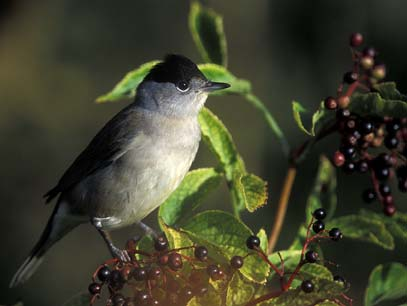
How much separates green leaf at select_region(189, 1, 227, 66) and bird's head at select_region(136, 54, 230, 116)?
0.88 meters

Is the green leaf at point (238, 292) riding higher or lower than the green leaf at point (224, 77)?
lower

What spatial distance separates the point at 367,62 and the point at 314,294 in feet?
3.71

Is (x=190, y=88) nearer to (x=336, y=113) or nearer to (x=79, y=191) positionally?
(x=79, y=191)

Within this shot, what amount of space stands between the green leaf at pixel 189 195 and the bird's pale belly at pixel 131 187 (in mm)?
645

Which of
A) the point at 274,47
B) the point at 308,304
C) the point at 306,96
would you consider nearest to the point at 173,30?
the point at 274,47

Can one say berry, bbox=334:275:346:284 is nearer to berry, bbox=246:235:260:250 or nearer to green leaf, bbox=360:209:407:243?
berry, bbox=246:235:260:250

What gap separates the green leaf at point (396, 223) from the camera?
273 centimetres

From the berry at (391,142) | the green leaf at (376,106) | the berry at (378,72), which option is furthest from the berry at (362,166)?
the berry at (378,72)

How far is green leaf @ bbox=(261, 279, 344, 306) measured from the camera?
211 centimetres

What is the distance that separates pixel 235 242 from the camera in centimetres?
235

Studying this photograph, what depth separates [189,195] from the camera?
2.97 m

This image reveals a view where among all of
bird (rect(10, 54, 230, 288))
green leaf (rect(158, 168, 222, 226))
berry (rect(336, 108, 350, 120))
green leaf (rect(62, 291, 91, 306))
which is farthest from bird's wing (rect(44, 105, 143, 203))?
berry (rect(336, 108, 350, 120))

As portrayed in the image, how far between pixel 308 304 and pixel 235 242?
1.11 ft

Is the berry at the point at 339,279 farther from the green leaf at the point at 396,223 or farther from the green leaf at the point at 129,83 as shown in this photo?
the green leaf at the point at 129,83
